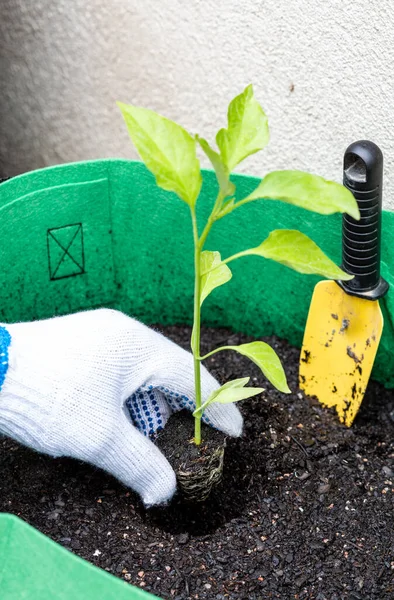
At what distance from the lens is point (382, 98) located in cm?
118

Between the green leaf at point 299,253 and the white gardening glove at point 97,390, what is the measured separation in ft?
0.97

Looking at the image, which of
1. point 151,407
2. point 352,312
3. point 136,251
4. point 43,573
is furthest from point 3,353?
point 352,312

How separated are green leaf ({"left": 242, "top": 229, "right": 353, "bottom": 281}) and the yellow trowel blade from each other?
422 mm

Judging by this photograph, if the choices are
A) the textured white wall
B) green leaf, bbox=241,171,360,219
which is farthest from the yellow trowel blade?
green leaf, bbox=241,171,360,219

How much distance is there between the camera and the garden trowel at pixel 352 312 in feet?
3.50

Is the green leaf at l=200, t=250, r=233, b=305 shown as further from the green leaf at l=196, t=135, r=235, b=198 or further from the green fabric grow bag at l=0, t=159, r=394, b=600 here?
the green fabric grow bag at l=0, t=159, r=394, b=600

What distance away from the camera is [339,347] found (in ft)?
4.13

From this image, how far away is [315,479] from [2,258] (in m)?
0.60

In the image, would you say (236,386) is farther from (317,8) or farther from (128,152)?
(128,152)

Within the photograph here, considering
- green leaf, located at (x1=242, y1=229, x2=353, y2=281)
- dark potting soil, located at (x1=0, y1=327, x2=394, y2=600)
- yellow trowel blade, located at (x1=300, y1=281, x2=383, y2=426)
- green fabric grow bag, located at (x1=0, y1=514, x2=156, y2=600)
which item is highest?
green leaf, located at (x1=242, y1=229, x2=353, y2=281)

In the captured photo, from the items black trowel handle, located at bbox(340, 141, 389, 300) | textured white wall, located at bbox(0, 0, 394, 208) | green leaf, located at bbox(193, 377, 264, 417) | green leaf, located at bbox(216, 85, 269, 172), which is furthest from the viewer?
textured white wall, located at bbox(0, 0, 394, 208)

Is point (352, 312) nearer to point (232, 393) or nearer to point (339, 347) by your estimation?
point (339, 347)

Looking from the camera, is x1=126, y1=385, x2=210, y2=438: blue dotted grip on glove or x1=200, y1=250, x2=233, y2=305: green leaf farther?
x1=126, y1=385, x2=210, y2=438: blue dotted grip on glove

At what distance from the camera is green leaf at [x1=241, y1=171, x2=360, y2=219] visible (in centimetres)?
74
